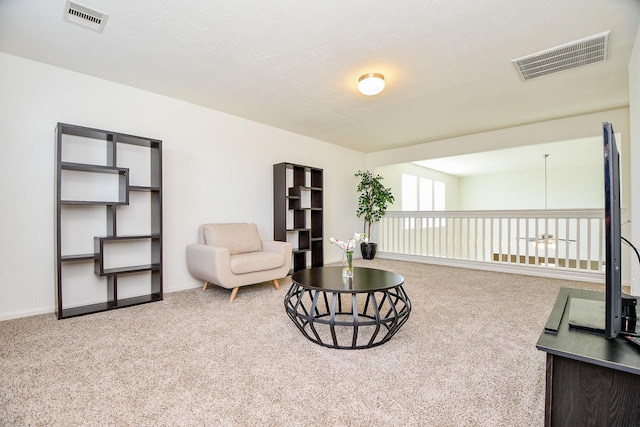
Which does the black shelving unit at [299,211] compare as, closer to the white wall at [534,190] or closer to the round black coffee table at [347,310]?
the round black coffee table at [347,310]

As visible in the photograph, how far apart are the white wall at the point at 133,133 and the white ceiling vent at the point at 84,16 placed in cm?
99

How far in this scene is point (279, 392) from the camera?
154cm

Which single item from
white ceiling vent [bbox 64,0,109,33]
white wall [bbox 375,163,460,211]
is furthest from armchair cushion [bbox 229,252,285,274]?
white wall [bbox 375,163,460,211]

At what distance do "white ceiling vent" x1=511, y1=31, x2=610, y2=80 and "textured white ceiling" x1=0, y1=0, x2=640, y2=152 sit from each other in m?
0.09

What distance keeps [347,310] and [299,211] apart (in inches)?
93.1

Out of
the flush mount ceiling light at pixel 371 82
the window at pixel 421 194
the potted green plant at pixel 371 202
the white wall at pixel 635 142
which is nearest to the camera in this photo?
the white wall at pixel 635 142

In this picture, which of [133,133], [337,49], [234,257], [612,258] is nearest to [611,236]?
[612,258]

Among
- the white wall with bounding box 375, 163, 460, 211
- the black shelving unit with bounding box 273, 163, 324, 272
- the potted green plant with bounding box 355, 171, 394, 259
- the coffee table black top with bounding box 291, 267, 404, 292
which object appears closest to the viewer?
the coffee table black top with bounding box 291, 267, 404, 292

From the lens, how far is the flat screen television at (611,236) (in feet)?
3.02

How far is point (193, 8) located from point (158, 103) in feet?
5.84

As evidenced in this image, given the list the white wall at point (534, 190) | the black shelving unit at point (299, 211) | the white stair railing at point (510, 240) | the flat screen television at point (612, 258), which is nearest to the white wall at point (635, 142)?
the white stair railing at point (510, 240)

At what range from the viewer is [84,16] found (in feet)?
7.05

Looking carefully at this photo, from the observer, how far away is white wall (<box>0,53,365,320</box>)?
265 cm

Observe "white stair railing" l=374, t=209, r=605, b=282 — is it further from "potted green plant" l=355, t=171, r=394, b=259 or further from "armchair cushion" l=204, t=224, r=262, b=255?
"armchair cushion" l=204, t=224, r=262, b=255
